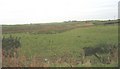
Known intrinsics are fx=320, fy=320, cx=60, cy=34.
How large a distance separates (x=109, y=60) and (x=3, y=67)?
4585mm

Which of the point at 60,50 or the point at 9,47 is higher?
the point at 9,47

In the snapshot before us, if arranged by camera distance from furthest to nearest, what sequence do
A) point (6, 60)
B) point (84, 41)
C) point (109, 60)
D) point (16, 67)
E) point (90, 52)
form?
point (84, 41), point (90, 52), point (109, 60), point (6, 60), point (16, 67)

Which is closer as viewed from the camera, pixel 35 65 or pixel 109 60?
pixel 35 65

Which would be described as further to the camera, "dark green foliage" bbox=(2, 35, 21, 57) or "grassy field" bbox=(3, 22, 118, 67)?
"dark green foliage" bbox=(2, 35, 21, 57)

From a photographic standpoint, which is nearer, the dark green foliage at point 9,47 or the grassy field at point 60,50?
the grassy field at point 60,50

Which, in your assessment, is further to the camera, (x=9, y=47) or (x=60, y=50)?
(x=60, y=50)

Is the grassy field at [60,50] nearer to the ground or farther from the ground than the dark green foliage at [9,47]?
nearer to the ground

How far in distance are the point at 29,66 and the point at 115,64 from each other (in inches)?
135

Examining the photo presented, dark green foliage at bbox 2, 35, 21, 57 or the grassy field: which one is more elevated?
dark green foliage at bbox 2, 35, 21, 57

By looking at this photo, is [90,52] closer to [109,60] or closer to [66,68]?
[109,60]

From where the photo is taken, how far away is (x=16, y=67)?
35.7 ft

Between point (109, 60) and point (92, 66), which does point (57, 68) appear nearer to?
point (92, 66)

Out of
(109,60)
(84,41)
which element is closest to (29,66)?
(109,60)

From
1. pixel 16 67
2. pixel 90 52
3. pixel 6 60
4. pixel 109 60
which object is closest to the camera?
pixel 16 67
